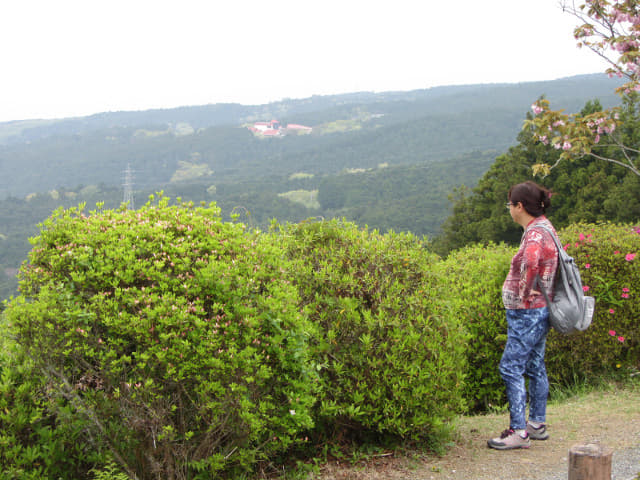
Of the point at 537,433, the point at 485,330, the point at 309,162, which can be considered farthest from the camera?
the point at 309,162

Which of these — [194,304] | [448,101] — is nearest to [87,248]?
[194,304]

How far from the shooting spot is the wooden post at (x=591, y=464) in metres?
1.99

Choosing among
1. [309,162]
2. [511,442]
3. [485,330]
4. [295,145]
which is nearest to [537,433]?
[511,442]

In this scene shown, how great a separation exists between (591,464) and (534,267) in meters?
1.80

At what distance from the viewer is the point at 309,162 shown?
13725 cm

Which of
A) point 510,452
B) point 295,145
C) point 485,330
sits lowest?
point 510,452

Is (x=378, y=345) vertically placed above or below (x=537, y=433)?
above

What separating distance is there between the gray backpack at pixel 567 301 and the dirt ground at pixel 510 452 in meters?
0.94

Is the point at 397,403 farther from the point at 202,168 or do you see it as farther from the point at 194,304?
the point at 202,168

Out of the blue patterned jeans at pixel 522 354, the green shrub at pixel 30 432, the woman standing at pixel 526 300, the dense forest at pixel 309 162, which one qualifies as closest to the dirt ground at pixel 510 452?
the woman standing at pixel 526 300

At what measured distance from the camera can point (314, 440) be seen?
12.2 feet

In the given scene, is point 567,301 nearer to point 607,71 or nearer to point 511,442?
point 511,442

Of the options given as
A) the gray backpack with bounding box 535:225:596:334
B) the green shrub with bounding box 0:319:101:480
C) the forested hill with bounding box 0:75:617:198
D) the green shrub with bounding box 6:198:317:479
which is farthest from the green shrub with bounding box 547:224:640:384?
the forested hill with bounding box 0:75:617:198

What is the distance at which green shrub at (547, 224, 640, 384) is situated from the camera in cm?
593
